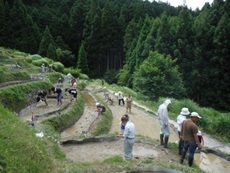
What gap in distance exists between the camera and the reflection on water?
39.4ft

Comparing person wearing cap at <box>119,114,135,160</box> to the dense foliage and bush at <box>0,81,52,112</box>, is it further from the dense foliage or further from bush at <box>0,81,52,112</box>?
the dense foliage

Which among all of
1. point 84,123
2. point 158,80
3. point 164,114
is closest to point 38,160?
point 164,114

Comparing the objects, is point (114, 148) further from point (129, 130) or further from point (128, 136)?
point (129, 130)

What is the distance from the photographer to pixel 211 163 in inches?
500

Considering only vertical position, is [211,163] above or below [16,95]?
below

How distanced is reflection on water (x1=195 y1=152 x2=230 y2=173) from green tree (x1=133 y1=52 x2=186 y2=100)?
19683mm

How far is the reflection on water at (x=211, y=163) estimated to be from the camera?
39.4ft

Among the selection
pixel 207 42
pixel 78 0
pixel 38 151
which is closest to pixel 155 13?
pixel 78 0

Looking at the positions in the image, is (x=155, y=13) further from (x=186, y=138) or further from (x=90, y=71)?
(x=186, y=138)

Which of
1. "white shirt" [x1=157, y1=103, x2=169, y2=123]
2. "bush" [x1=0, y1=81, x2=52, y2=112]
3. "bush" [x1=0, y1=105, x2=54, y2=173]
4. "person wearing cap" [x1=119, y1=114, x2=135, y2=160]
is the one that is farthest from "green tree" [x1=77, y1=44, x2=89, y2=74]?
"bush" [x1=0, y1=105, x2=54, y2=173]

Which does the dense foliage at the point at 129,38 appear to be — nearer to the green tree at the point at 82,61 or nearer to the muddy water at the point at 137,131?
the green tree at the point at 82,61

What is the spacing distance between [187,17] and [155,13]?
83.8 ft

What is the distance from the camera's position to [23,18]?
176 ft

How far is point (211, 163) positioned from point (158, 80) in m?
20.7
